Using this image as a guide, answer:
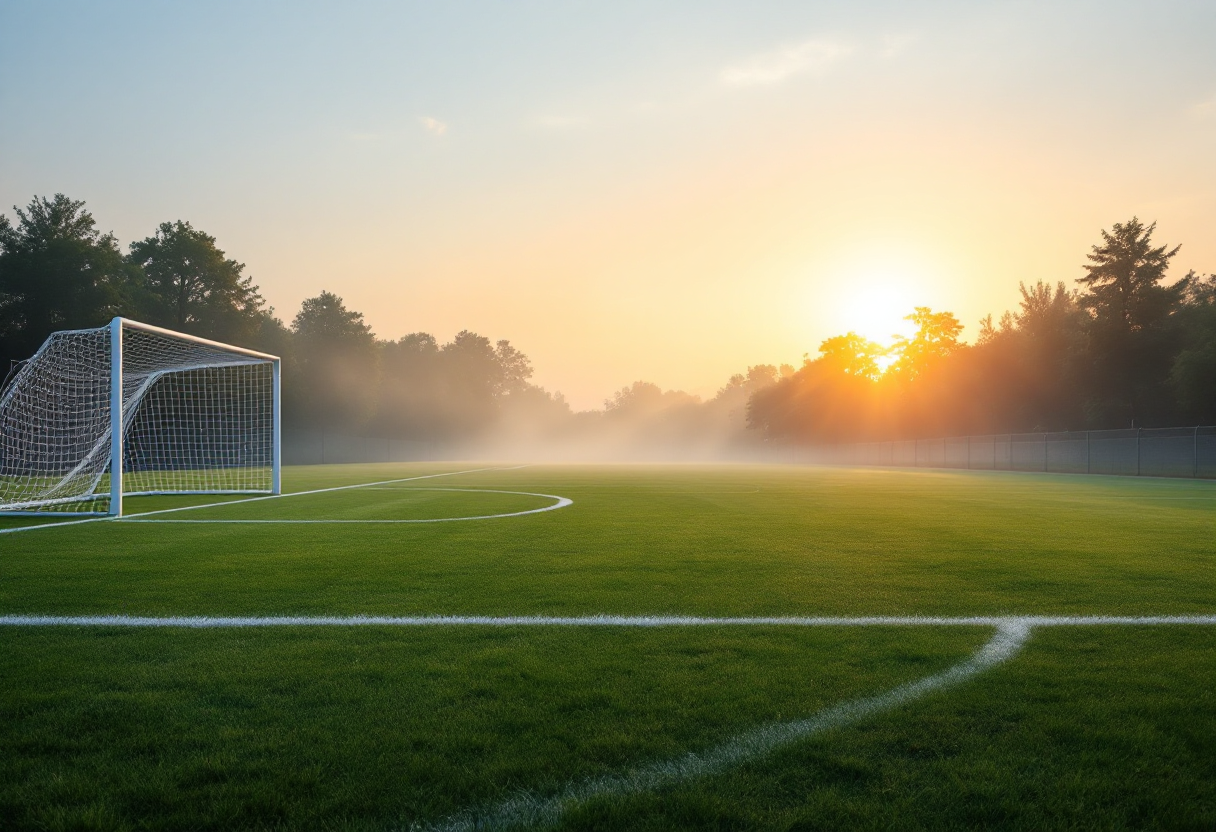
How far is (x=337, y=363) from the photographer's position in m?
66.4

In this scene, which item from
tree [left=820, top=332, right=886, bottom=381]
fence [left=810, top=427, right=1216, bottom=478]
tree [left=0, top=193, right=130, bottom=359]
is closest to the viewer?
fence [left=810, top=427, right=1216, bottom=478]

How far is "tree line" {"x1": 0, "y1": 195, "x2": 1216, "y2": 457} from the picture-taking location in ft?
133

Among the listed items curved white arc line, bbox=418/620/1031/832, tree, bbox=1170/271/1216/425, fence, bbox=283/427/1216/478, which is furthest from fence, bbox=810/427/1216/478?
curved white arc line, bbox=418/620/1031/832

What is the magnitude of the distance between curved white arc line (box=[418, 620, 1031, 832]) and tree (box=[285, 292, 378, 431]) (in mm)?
64003

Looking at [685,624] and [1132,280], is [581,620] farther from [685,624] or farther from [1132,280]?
[1132,280]

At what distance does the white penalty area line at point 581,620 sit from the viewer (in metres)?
4.11

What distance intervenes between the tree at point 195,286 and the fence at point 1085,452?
44.3m

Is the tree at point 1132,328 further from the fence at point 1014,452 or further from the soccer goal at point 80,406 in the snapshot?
the soccer goal at point 80,406

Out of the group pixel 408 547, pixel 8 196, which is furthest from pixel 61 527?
pixel 8 196

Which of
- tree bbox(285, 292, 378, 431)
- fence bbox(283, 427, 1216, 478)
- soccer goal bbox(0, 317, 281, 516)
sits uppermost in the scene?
tree bbox(285, 292, 378, 431)

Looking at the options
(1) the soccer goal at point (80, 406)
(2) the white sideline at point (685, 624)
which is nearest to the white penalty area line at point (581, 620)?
(2) the white sideline at point (685, 624)

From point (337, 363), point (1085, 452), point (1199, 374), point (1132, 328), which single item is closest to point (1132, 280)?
point (1132, 328)

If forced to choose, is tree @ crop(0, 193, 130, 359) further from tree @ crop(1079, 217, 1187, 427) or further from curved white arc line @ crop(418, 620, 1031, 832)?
tree @ crop(1079, 217, 1187, 427)

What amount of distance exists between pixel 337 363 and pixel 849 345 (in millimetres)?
48078
